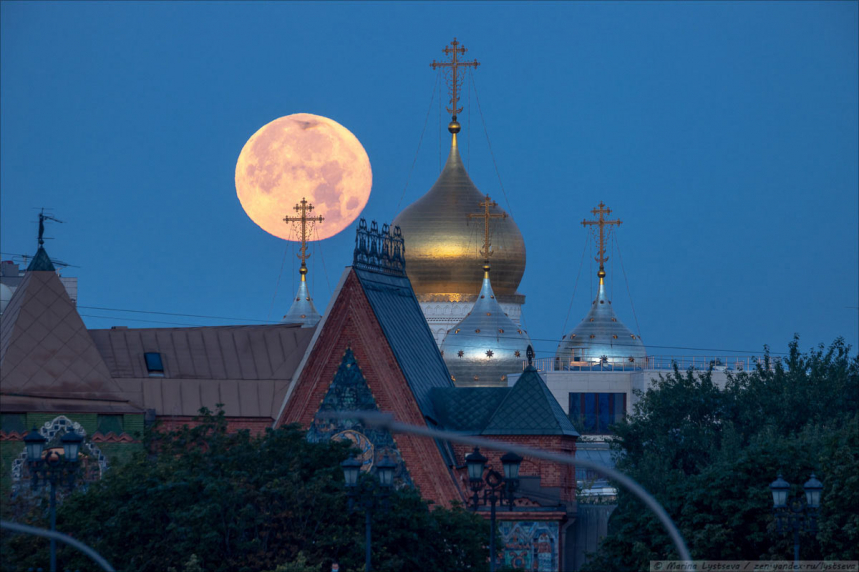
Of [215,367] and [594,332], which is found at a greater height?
[594,332]

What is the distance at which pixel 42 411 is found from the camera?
38.1 m

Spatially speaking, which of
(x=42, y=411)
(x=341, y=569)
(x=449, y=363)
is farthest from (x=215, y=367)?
(x=449, y=363)

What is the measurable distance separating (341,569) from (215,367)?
37.0ft

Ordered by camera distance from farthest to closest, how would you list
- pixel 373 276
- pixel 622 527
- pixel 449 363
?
1. pixel 449 363
2. pixel 373 276
3. pixel 622 527

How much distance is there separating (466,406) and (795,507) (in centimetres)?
978

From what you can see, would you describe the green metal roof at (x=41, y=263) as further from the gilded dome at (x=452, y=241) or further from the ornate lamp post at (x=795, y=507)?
the gilded dome at (x=452, y=241)

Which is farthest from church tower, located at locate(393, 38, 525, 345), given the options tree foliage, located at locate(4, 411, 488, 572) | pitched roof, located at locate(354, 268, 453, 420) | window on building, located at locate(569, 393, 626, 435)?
tree foliage, located at locate(4, 411, 488, 572)

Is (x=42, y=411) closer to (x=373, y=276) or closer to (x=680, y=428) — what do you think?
(x=373, y=276)

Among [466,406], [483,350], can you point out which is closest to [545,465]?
[466,406]

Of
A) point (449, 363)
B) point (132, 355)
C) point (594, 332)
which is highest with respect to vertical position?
point (594, 332)

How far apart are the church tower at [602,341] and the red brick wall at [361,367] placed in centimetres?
5062

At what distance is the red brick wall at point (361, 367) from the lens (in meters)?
38.2

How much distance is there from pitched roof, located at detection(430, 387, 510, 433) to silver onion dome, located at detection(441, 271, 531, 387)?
2975cm

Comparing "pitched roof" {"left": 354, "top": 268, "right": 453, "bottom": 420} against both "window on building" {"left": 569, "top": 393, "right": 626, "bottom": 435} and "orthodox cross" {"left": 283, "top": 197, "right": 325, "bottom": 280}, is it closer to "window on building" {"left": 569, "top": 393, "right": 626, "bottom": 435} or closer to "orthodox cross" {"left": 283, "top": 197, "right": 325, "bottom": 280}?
"orthodox cross" {"left": 283, "top": 197, "right": 325, "bottom": 280}
